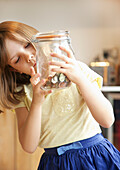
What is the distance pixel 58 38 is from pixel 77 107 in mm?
300

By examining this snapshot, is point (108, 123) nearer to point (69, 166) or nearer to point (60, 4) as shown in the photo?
point (69, 166)

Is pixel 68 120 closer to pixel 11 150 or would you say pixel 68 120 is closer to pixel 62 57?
pixel 62 57

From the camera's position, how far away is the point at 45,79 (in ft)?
2.35

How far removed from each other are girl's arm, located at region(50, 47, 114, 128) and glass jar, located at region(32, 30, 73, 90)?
16 mm

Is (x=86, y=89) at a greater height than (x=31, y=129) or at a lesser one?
greater

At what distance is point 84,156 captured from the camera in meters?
0.88

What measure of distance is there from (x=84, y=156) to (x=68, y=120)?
0.13m

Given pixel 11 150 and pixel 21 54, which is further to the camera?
pixel 11 150

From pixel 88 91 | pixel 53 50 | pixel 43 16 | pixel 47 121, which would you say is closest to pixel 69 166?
pixel 47 121

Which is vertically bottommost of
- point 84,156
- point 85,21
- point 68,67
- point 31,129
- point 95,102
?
point 84,156

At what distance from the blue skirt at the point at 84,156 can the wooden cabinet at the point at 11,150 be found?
0.37 meters

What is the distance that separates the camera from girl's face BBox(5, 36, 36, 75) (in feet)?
2.74

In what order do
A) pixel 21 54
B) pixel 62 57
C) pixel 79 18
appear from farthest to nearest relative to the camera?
1. pixel 79 18
2. pixel 21 54
3. pixel 62 57

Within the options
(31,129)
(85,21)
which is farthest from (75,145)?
(85,21)
